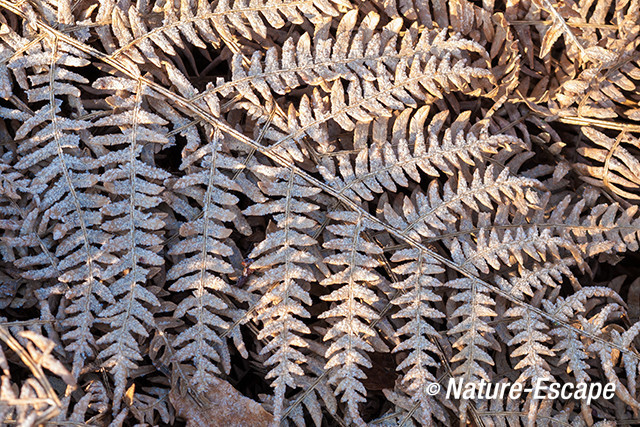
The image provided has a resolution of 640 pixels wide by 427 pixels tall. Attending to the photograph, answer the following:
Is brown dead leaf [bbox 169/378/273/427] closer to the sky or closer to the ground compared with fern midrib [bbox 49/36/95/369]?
closer to the ground

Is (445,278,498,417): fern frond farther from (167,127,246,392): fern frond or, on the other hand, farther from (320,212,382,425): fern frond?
(167,127,246,392): fern frond

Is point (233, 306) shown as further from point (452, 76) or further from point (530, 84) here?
point (530, 84)

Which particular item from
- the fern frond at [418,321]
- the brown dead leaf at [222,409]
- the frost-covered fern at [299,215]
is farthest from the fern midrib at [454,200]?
the brown dead leaf at [222,409]

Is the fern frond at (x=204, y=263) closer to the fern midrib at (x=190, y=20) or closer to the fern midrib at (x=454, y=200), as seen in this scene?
the fern midrib at (x=190, y=20)

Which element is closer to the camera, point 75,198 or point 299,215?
point 75,198

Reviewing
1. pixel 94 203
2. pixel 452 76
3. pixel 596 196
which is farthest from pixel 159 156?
pixel 596 196

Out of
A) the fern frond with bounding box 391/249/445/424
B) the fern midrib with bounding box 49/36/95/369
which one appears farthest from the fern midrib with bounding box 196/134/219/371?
the fern frond with bounding box 391/249/445/424

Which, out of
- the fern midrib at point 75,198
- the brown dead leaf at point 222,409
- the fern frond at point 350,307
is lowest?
the brown dead leaf at point 222,409

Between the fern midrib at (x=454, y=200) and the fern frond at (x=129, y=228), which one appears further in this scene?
the fern midrib at (x=454, y=200)

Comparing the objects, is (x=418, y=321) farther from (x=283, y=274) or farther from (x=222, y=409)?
(x=222, y=409)

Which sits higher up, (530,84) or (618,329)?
(530,84)

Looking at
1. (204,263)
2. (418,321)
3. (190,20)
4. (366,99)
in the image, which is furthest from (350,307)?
(190,20)
